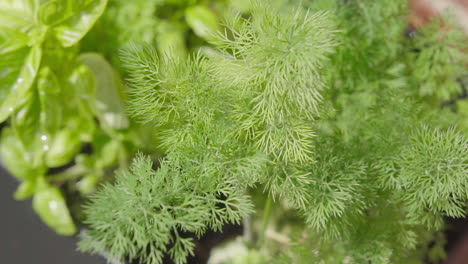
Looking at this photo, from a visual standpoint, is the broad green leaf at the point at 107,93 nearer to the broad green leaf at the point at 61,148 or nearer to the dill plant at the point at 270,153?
the broad green leaf at the point at 61,148

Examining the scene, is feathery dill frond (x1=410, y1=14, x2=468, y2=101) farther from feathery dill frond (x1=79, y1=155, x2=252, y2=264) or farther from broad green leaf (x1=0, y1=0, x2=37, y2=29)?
broad green leaf (x1=0, y1=0, x2=37, y2=29)

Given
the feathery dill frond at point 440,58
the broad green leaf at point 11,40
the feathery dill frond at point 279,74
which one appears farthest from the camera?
the feathery dill frond at point 440,58

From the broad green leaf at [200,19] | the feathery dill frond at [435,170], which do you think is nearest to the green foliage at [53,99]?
the broad green leaf at [200,19]

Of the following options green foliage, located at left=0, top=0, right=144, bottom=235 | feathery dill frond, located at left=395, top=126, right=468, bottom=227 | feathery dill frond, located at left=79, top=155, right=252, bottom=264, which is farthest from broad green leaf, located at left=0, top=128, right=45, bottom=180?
feathery dill frond, located at left=395, top=126, right=468, bottom=227

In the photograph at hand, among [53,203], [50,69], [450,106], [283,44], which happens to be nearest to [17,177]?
[53,203]

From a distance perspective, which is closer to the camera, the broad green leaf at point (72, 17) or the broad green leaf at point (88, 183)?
the broad green leaf at point (72, 17)

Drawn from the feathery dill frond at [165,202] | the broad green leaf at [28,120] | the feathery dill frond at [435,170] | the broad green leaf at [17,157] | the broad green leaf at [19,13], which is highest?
the broad green leaf at [19,13]

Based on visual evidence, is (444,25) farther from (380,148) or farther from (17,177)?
(17,177)
